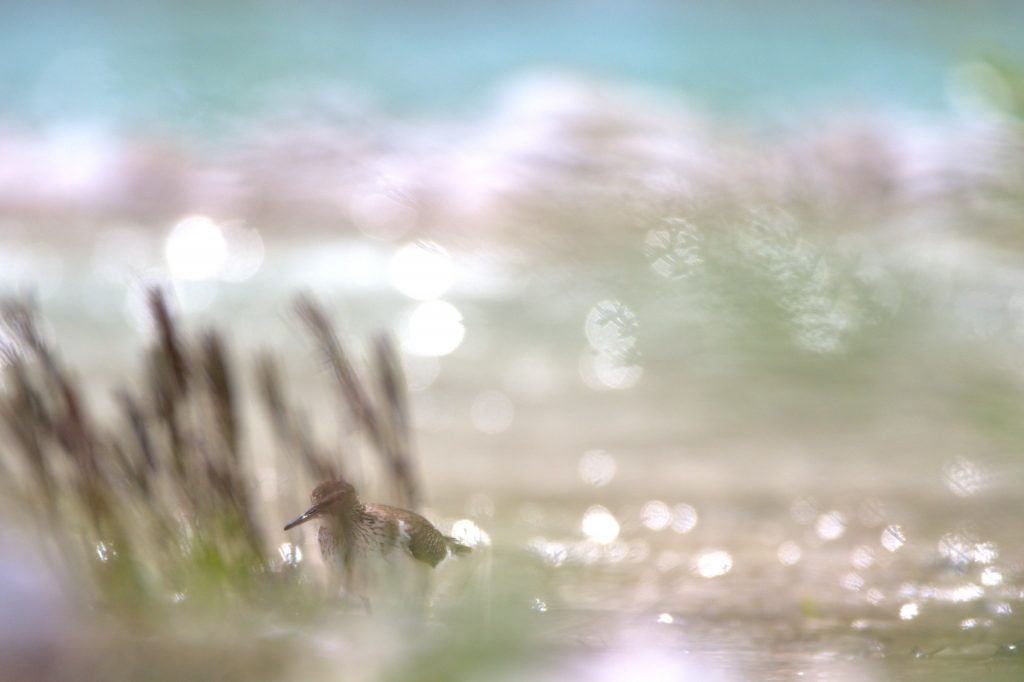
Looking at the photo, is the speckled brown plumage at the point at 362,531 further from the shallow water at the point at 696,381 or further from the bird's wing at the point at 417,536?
the shallow water at the point at 696,381

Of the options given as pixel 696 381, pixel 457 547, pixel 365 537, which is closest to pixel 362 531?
pixel 365 537

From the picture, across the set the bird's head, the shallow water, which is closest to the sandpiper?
the bird's head

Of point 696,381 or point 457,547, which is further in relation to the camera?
point 696,381

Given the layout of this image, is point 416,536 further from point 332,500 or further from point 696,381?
point 696,381

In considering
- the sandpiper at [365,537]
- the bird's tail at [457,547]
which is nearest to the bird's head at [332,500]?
the sandpiper at [365,537]

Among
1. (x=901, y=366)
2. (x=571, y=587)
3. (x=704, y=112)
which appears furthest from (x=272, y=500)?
(x=901, y=366)

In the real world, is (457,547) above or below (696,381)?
below

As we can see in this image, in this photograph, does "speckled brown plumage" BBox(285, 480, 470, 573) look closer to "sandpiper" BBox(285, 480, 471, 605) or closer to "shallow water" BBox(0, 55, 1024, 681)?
"sandpiper" BBox(285, 480, 471, 605)
